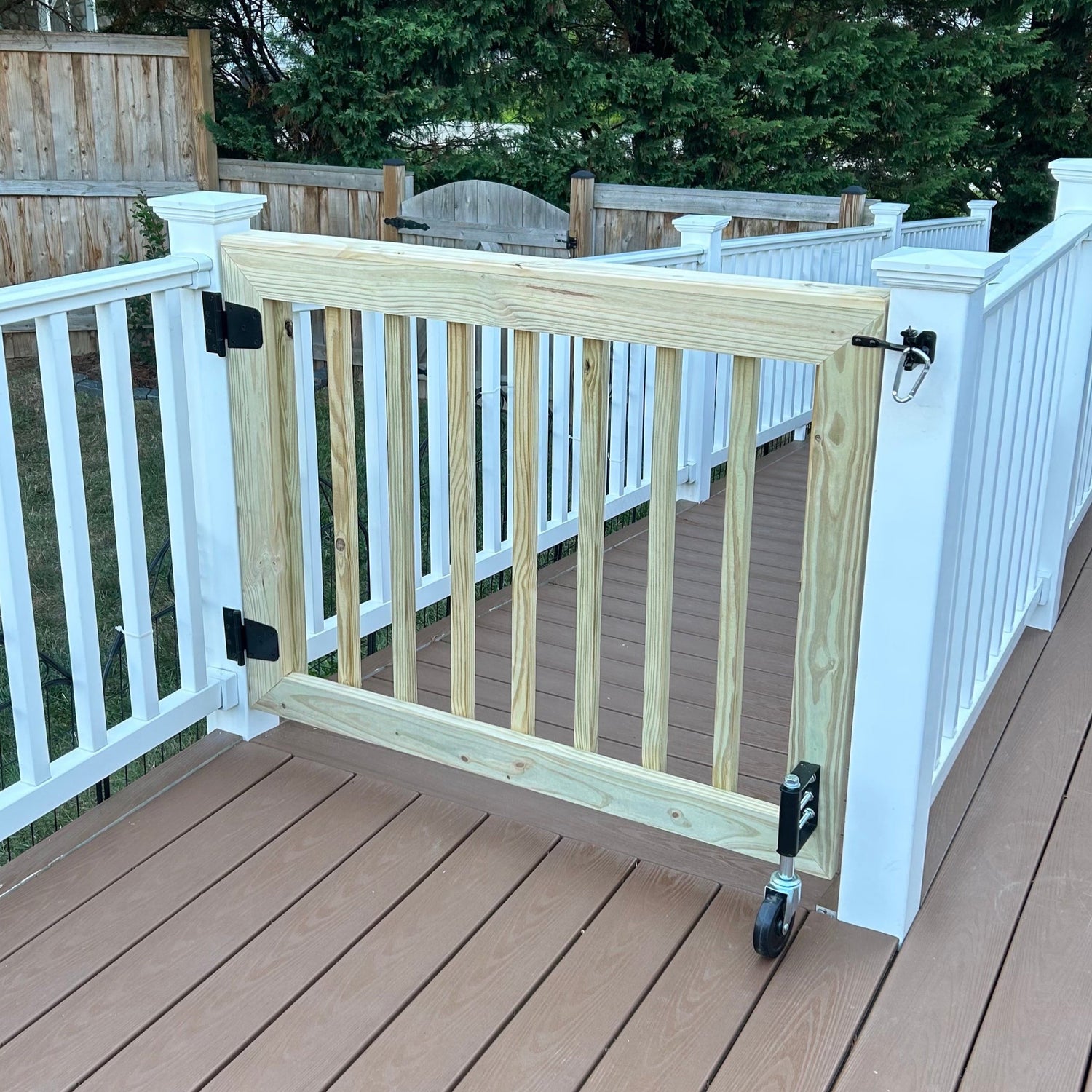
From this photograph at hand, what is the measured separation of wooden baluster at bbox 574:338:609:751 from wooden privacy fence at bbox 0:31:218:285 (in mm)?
6249

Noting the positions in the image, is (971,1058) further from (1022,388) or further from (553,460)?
(553,460)

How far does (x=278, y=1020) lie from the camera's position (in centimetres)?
179

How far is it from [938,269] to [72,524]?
1.46 m

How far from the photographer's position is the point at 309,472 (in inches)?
103

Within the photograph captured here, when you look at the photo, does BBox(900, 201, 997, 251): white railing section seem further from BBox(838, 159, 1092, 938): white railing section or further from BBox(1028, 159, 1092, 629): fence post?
BBox(838, 159, 1092, 938): white railing section

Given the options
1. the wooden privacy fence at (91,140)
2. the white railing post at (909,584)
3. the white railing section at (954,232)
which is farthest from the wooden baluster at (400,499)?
the wooden privacy fence at (91,140)

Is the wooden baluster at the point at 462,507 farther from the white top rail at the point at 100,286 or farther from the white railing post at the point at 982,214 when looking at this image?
the white railing post at the point at 982,214

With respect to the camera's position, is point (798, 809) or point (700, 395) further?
point (700, 395)

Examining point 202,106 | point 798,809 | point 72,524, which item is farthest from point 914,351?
point 202,106

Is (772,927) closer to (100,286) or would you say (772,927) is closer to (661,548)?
(661,548)

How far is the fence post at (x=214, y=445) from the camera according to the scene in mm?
2268

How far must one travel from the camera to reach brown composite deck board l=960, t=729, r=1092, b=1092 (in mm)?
1711

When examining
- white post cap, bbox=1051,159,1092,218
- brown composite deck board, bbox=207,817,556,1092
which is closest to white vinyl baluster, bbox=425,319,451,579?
brown composite deck board, bbox=207,817,556,1092

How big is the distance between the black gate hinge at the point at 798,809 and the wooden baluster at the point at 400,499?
0.77m
